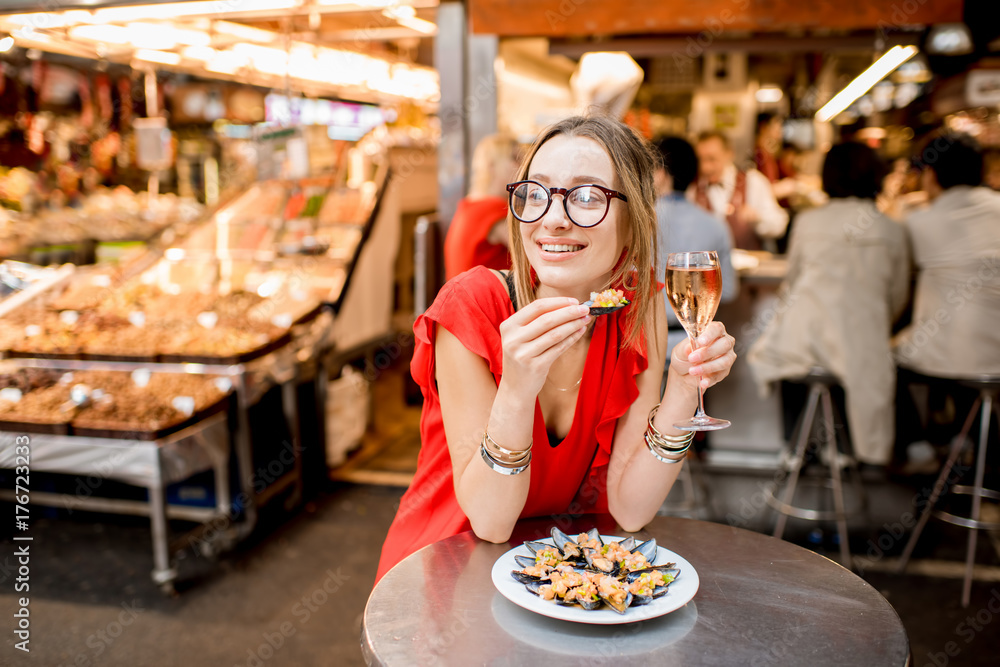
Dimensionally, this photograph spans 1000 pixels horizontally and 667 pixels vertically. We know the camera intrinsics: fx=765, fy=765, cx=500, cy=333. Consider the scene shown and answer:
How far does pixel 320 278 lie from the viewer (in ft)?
16.0

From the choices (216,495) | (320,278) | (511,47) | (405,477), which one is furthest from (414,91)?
(216,495)

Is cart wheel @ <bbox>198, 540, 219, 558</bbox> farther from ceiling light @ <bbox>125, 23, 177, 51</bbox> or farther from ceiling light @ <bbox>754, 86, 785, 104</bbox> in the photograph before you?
ceiling light @ <bbox>754, 86, 785, 104</bbox>

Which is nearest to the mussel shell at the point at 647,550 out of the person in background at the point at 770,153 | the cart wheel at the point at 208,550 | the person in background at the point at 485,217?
the person in background at the point at 485,217

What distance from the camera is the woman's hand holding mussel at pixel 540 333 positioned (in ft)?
4.04

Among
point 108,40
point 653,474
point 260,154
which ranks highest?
point 108,40

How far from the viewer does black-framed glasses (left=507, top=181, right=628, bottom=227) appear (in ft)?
4.58

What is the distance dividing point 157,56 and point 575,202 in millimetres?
5687

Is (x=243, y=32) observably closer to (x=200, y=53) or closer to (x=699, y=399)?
(x=200, y=53)

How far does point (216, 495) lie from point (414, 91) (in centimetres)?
634

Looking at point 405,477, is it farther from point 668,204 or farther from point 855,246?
point 855,246

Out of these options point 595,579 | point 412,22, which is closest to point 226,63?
point 412,22

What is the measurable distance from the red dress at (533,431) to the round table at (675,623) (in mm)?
185

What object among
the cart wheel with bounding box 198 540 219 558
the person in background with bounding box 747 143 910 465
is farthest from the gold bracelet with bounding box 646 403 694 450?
the cart wheel with bounding box 198 540 219 558

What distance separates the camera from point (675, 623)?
1199 mm
